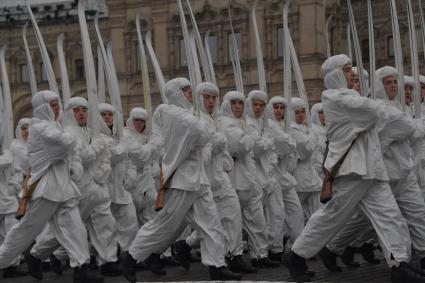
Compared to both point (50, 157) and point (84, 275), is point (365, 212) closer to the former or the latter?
point (84, 275)

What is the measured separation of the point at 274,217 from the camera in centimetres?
1426

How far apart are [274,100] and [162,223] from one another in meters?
4.57

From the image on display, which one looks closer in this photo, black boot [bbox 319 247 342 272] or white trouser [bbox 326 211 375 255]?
white trouser [bbox 326 211 375 255]

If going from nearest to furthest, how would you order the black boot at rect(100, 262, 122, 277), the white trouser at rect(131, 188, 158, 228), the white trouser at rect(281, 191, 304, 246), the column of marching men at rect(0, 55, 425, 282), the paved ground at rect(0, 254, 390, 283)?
the column of marching men at rect(0, 55, 425, 282) < the paved ground at rect(0, 254, 390, 283) < the black boot at rect(100, 262, 122, 277) < the white trouser at rect(281, 191, 304, 246) < the white trouser at rect(131, 188, 158, 228)

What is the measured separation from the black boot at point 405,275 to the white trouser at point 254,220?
11.7 feet

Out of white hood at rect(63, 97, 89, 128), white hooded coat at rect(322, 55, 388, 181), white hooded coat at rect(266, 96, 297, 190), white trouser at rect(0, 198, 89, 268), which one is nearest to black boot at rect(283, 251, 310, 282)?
white hooded coat at rect(322, 55, 388, 181)

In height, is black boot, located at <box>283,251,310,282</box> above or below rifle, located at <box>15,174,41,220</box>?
below

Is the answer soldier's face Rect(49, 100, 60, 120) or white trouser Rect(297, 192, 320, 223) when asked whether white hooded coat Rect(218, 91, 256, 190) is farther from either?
soldier's face Rect(49, 100, 60, 120)

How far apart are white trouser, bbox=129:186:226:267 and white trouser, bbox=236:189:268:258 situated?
82.4 inches

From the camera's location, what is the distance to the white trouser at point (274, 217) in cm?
1412

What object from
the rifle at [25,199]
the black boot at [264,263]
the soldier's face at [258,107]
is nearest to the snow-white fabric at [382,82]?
the soldier's face at [258,107]

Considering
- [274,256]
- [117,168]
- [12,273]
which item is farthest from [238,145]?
[12,273]

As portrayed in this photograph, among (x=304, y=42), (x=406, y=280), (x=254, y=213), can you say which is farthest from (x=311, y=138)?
(x=304, y=42)

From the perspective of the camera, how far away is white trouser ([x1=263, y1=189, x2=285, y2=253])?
14.1 m
